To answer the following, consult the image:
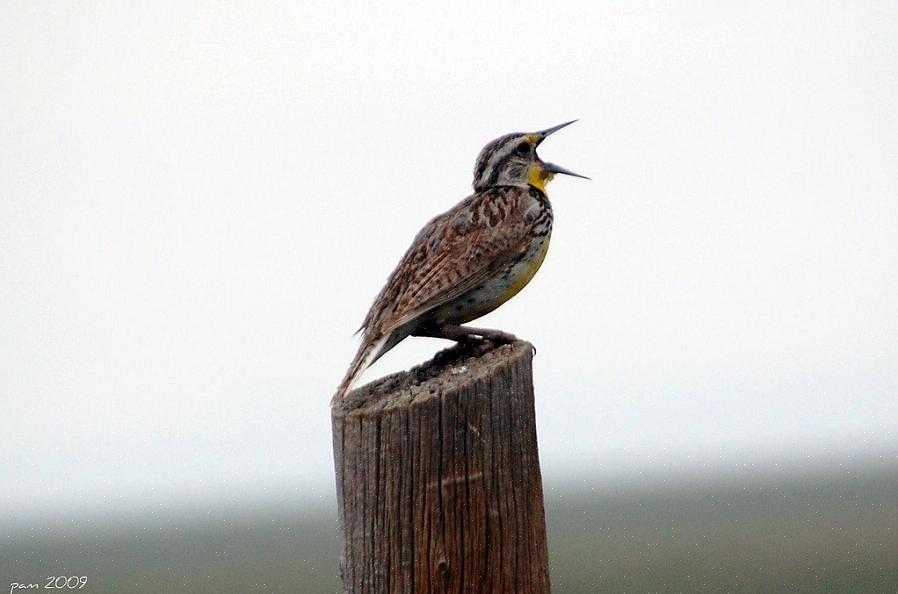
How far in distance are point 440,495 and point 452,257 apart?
6.52 ft

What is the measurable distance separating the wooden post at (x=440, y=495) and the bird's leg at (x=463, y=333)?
1.12 m

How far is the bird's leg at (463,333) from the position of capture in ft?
19.0

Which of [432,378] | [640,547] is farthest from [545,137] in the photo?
[640,547]

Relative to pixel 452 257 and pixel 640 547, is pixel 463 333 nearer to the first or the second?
pixel 452 257

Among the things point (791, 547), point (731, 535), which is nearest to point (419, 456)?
point (791, 547)

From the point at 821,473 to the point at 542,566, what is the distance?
498 feet

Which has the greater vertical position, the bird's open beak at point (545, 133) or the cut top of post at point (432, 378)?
the bird's open beak at point (545, 133)

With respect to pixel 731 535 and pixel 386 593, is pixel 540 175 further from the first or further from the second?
pixel 731 535

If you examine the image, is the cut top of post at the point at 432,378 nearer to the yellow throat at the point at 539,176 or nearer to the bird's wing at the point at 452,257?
the bird's wing at the point at 452,257

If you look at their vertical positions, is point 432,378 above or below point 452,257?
below

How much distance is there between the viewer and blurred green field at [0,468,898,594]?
53875 mm

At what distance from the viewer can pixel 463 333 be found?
6.06 m

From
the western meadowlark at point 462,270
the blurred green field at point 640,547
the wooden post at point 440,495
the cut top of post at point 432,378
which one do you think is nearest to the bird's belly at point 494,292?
the western meadowlark at point 462,270

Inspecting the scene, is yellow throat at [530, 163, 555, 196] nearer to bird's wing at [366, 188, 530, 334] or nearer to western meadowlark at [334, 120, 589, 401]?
western meadowlark at [334, 120, 589, 401]
